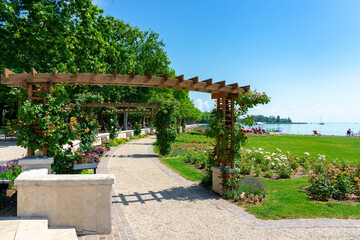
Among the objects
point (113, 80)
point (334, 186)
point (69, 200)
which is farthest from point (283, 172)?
point (69, 200)

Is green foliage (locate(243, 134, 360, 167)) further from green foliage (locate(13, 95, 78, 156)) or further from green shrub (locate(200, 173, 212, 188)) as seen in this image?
green foliage (locate(13, 95, 78, 156))

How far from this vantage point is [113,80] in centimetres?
561

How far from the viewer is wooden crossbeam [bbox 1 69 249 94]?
515 cm

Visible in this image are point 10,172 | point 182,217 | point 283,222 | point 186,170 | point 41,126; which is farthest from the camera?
point 186,170

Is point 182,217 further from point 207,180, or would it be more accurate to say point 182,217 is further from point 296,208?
point 296,208

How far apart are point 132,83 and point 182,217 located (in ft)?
11.5

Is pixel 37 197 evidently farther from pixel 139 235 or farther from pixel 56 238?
pixel 139 235

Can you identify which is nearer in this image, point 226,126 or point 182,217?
point 182,217

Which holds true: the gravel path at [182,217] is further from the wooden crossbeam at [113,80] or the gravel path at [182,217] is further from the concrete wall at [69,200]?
the wooden crossbeam at [113,80]

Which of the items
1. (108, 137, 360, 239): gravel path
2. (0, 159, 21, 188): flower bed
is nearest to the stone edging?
(108, 137, 360, 239): gravel path

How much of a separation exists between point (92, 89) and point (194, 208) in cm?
1618

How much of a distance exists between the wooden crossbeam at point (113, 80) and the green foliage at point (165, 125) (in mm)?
6877

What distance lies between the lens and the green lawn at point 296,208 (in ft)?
16.4

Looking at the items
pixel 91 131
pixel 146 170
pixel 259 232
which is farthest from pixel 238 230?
pixel 91 131
